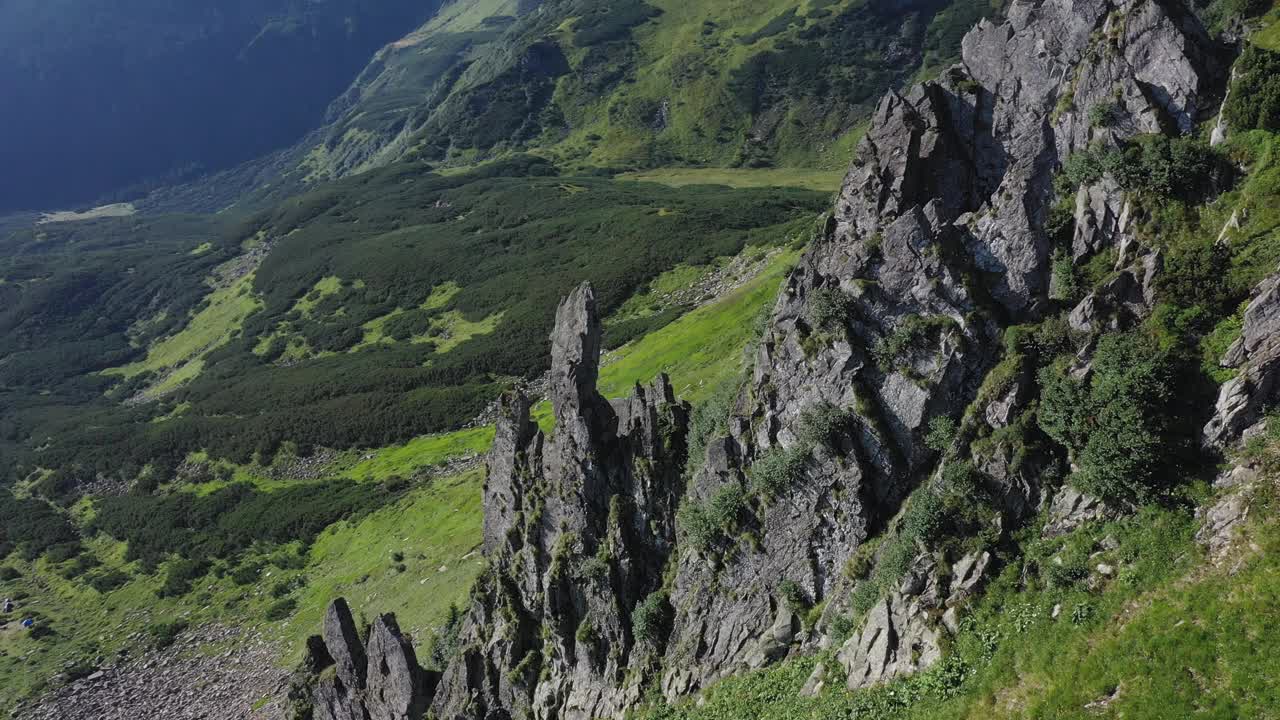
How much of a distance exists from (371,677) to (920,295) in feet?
114

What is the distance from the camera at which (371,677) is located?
3906 cm

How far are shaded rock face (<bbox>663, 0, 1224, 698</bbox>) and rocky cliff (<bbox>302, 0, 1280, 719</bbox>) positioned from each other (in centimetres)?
8

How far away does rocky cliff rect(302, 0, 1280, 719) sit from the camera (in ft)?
74.8

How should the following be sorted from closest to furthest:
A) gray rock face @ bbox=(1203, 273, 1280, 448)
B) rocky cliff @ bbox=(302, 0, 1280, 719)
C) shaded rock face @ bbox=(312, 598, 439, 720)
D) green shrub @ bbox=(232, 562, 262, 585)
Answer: gray rock face @ bbox=(1203, 273, 1280, 448) → rocky cliff @ bbox=(302, 0, 1280, 719) → shaded rock face @ bbox=(312, 598, 439, 720) → green shrub @ bbox=(232, 562, 262, 585)

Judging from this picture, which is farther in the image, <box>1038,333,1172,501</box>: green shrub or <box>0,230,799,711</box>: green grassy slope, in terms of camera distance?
<box>0,230,799,711</box>: green grassy slope

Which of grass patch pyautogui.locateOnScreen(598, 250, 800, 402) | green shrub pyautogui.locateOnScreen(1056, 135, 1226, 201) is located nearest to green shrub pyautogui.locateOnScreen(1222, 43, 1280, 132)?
green shrub pyautogui.locateOnScreen(1056, 135, 1226, 201)

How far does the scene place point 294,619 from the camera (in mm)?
74000

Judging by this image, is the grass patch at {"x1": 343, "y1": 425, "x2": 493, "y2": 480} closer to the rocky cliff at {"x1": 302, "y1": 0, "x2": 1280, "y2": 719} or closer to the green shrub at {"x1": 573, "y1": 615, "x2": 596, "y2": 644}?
the green shrub at {"x1": 573, "y1": 615, "x2": 596, "y2": 644}

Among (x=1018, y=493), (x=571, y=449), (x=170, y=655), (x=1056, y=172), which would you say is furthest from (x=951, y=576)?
(x=170, y=655)

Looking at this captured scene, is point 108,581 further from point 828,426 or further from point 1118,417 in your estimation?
point 1118,417

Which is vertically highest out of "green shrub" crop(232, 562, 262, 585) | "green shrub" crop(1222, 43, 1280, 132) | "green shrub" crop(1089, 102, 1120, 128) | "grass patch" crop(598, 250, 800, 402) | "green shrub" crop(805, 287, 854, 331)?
"green shrub" crop(1089, 102, 1120, 128)

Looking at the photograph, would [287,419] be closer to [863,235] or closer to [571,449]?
[571,449]

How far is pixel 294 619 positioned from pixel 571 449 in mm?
55669

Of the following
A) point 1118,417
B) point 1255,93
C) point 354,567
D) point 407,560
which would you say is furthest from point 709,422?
point 354,567
